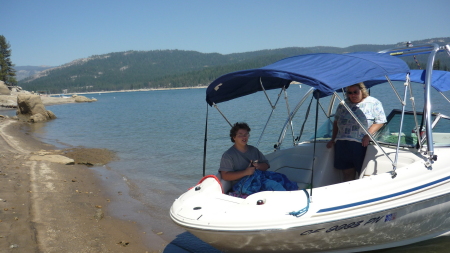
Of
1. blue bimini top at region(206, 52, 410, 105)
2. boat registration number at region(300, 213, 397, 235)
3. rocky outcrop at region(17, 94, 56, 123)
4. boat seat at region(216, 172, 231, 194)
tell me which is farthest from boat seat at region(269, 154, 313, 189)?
rocky outcrop at region(17, 94, 56, 123)

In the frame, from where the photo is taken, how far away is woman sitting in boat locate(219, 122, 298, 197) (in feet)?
15.9

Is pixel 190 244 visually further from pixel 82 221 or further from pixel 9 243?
pixel 9 243

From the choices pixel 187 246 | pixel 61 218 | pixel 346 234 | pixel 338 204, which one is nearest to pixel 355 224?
pixel 346 234

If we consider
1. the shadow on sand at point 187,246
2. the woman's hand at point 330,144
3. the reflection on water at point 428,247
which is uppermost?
the woman's hand at point 330,144

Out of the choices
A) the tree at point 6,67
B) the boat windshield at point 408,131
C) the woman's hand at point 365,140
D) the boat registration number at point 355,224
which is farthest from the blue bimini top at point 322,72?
the tree at point 6,67

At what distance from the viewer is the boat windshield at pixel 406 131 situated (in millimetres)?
5461

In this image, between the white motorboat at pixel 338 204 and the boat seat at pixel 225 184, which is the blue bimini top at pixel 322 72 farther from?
the boat seat at pixel 225 184

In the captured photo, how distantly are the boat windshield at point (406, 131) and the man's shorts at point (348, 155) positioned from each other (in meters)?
0.55

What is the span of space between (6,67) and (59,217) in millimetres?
74582

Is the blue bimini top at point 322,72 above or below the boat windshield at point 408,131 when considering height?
above

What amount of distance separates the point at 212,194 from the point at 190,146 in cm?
1054

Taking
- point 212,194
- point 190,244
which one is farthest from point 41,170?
point 212,194

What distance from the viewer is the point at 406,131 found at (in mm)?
5598

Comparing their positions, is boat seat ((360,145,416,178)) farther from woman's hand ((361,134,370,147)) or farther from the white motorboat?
woman's hand ((361,134,370,147))
